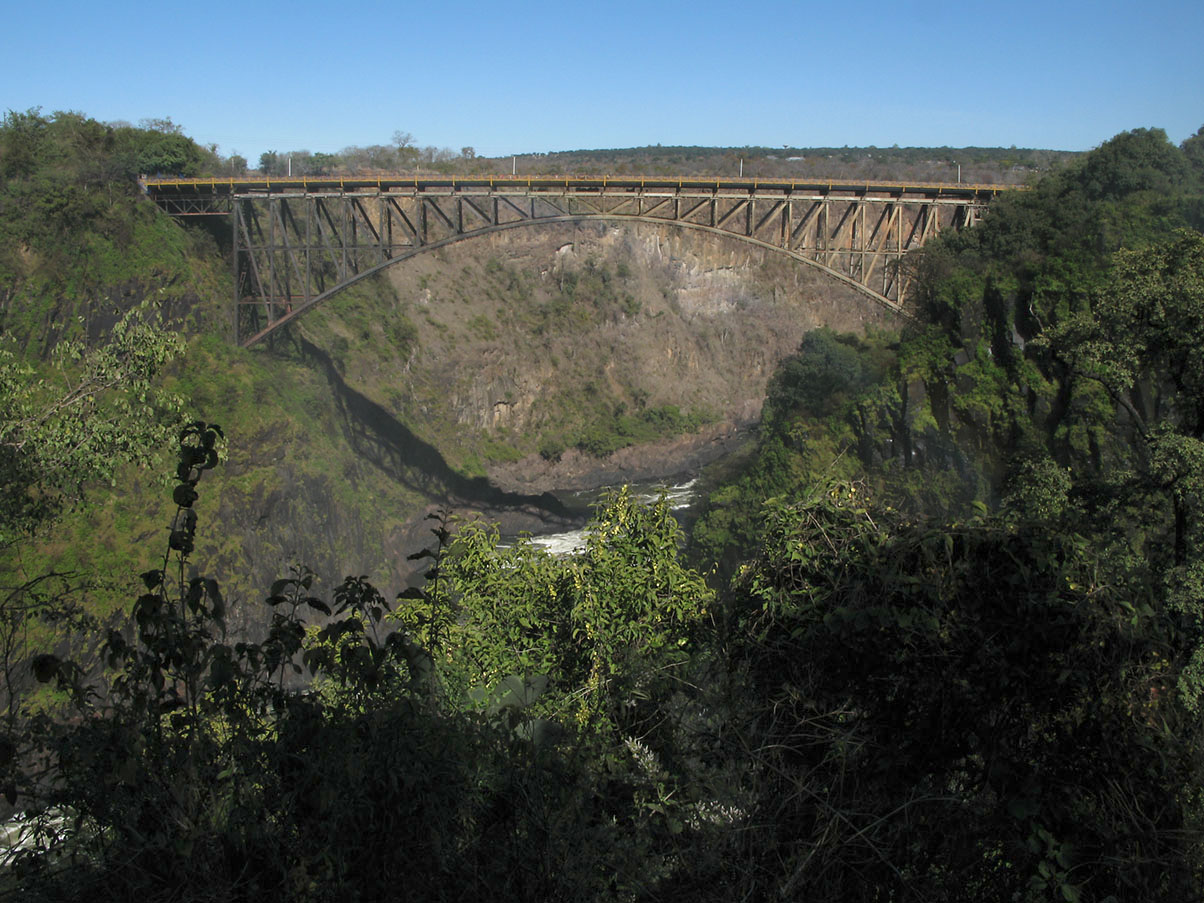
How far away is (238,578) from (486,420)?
1977 cm

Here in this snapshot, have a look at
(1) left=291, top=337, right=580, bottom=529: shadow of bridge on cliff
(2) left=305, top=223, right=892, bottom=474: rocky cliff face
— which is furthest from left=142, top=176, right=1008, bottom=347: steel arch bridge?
(2) left=305, top=223, right=892, bottom=474: rocky cliff face

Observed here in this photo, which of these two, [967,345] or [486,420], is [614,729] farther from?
[486,420]

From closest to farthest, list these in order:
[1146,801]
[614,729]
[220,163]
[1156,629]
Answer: [1146,801] < [1156,629] < [614,729] < [220,163]

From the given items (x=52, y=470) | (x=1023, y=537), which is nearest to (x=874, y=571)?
(x=1023, y=537)

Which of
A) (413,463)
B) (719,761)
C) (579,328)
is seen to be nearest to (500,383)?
(579,328)

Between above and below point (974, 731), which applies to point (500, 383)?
below

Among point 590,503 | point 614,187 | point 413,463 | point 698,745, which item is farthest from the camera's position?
point 413,463

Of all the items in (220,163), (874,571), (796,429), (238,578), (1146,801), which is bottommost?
(238,578)

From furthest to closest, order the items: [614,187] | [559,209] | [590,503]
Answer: [590,503] → [559,209] → [614,187]

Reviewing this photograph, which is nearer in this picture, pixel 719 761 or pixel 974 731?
pixel 974 731

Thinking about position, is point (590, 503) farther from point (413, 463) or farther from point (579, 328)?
point (579, 328)

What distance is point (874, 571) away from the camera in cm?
420

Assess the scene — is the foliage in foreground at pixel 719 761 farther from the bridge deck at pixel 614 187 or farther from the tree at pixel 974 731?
the bridge deck at pixel 614 187

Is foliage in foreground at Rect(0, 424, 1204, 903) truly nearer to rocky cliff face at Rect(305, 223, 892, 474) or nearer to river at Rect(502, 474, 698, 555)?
river at Rect(502, 474, 698, 555)
